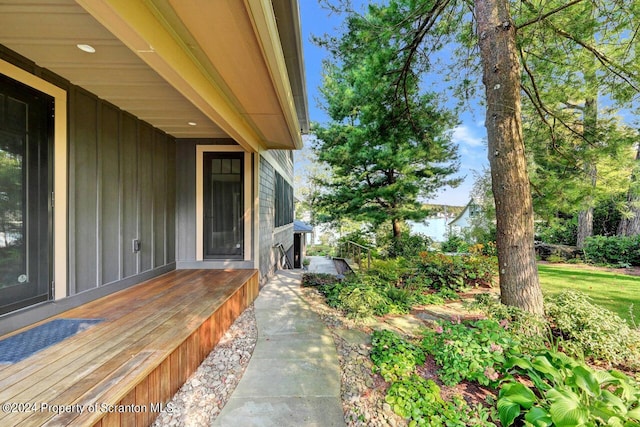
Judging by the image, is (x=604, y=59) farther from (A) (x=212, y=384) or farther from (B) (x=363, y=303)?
(A) (x=212, y=384)

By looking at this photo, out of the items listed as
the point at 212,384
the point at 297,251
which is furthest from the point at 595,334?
the point at 297,251

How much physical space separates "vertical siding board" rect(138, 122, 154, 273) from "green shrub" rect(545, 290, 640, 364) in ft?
17.6

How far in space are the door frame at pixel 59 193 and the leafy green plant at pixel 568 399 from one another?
403 cm

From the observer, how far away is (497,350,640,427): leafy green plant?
4.78 feet

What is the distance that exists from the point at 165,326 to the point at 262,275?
9.49ft

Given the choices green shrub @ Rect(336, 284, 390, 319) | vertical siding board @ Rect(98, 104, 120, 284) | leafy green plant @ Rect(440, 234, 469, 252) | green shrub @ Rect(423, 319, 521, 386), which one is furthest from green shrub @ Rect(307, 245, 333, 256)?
green shrub @ Rect(423, 319, 521, 386)

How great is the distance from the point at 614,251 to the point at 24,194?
13952 millimetres

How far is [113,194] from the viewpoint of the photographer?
3.43 m

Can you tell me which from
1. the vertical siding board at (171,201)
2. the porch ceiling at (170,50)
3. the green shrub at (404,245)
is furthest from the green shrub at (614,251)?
the vertical siding board at (171,201)

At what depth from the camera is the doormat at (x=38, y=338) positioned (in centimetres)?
194

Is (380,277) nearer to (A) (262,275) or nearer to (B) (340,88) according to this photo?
(A) (262,275)

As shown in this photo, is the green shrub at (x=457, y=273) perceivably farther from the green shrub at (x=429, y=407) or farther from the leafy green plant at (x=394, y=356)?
the green shrub at (x=429, y=407)

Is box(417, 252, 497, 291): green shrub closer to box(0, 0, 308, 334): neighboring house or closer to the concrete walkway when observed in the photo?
the concrete walkway

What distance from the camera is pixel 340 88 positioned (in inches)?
360
